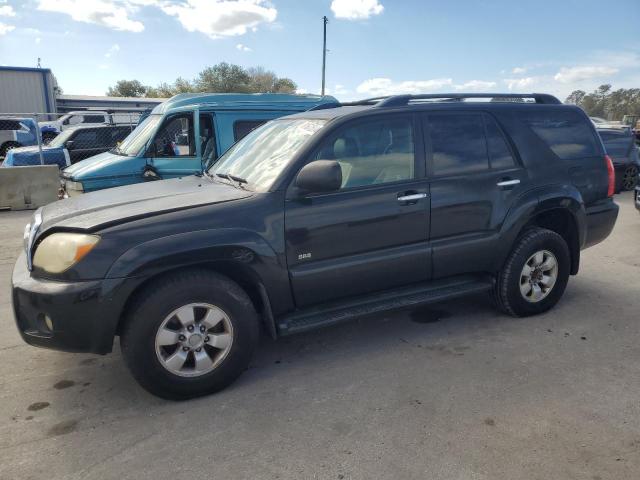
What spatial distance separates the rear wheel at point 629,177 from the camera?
11.7 m

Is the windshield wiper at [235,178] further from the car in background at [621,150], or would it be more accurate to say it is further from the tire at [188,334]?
the car in background at [621,150]

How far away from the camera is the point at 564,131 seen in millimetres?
4402

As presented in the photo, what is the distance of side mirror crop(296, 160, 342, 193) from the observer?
3.13 m

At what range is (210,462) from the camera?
2508 mm

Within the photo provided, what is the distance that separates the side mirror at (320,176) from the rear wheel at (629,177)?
1105cm

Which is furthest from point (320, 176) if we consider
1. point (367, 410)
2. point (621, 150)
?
point (621, 150)

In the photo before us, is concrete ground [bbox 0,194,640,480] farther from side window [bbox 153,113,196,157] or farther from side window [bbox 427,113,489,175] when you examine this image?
side window [bbox 153,113,196,157]

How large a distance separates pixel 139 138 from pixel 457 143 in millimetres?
5320

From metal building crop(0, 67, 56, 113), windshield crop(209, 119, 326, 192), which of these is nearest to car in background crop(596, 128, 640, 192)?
windshield crop(209, 119, 326, 192)

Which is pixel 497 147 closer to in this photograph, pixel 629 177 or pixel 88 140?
pixel 629 177

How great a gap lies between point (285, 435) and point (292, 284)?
951 millimetres

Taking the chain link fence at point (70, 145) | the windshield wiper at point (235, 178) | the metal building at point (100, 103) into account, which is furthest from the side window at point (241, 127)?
the metal building at point (100, 103)

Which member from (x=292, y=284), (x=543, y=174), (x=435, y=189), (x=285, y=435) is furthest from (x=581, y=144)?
(x=285, y=435)

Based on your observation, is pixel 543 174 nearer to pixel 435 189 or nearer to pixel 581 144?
pixel 581 144
